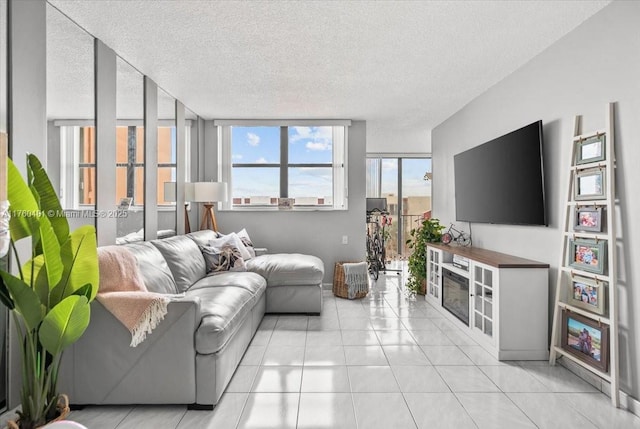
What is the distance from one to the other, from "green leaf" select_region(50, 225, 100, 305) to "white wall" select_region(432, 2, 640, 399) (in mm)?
2961

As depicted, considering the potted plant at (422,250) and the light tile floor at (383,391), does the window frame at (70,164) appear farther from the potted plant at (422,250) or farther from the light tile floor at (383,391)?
the potted plant at (422,250)

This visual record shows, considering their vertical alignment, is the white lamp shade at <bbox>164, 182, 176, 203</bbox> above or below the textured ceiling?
below

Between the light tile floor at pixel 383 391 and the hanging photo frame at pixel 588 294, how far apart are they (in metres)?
0.52

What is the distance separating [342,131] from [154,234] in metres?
3.02

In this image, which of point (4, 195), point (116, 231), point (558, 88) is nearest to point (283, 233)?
point (116, 231)

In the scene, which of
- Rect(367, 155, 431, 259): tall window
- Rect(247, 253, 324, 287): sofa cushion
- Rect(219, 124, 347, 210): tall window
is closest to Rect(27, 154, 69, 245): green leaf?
Rect(247, 253, 324, 287): sofa cushion

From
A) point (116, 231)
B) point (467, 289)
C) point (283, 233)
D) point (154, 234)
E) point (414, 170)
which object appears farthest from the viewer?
point (414, 170)

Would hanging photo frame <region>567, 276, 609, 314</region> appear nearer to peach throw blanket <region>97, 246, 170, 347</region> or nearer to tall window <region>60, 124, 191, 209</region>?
peach throw blanket <region>97, 246, 170, 347</region>

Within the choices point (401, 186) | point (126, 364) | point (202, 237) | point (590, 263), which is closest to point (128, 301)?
point (126, 364)

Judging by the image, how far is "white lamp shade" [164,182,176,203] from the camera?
4.16 m

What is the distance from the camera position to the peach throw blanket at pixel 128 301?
2.07m

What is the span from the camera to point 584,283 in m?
2.46

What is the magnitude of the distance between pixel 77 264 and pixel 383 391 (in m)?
1.90

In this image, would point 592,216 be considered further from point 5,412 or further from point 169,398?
point 5,412
